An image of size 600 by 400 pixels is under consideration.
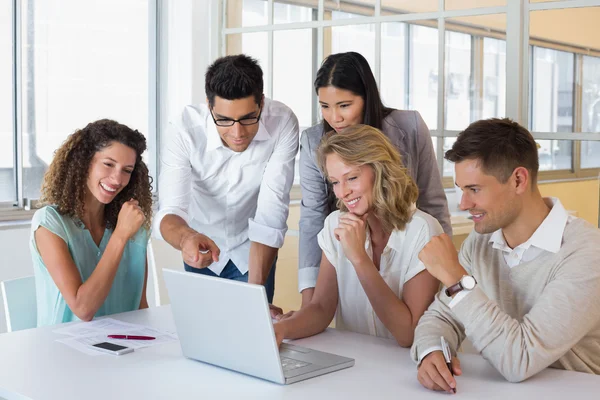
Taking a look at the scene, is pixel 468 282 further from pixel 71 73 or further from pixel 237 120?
pixel 71 73

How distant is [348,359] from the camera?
1.71 metres

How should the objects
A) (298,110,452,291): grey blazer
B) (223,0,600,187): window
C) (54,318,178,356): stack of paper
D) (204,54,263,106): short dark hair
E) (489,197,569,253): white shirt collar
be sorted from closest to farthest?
(489,197,569,253): white shirt collar → (54,318,178,356): stack of paper → (204,54,263,106): short dark hair → (298,110,452,291): grey blazer → (223,0,600,187): window

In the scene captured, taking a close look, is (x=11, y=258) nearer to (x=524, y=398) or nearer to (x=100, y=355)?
(x=100, y=355)

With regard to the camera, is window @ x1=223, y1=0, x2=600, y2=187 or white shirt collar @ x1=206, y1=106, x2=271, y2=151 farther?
white shirt collar @ x1=206, y1=106, x2=271, y2=151

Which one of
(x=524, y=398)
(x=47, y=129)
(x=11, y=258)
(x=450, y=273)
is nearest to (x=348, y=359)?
(x=450, y=273)

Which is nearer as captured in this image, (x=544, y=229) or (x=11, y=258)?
(x=544, y=229)

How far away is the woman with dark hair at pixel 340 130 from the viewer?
235 cm

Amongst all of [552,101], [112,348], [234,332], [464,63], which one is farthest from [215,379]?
[464,63]

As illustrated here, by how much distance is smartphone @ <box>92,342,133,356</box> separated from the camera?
1.81m

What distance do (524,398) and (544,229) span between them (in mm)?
428

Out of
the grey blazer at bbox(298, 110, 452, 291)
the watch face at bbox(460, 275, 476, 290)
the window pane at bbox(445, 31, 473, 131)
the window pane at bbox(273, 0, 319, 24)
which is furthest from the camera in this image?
the window pane at bbox(273, 0, 319, 24)

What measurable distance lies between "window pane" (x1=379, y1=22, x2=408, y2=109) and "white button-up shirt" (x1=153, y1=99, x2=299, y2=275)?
522 millimetres

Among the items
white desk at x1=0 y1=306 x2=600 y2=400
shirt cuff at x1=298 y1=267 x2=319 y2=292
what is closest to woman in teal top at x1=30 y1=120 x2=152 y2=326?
white desk at x1=0 y1=306 x2=600 y2=400

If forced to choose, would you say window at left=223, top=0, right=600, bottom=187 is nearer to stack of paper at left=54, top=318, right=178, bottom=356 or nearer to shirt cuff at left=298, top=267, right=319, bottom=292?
shirt cuff at left=298, top=267, right=319, bottom=292
